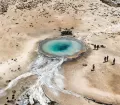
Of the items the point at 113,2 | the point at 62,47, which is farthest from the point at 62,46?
the point at 113,2

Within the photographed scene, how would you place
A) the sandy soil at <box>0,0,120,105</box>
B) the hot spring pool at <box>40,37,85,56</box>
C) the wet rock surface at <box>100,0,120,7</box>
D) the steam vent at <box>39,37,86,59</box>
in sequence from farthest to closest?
the wet rock surface at <box>100,0,120,7</box> < the hot spring pool at <box>40,37,85,56</box> < the steam vent at <box>39,37,86,59</box> < the sandy soil at <box>0,0,120,105</box>

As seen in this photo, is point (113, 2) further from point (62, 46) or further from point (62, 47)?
point (62, 47)

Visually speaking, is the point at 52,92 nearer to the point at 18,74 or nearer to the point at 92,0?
the point at 18,74

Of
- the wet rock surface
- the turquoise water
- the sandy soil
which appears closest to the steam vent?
the turquoise water

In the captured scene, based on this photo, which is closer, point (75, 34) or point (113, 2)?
point (75, 34)

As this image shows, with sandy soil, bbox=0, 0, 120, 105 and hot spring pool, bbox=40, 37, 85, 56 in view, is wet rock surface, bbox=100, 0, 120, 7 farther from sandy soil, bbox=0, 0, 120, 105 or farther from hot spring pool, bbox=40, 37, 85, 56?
hot spring pool, bbox=40, 37, 85, 56

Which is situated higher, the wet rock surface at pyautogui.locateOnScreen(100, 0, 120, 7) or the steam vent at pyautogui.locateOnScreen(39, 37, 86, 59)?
the wet rock surface at pyautogui.locateOnScreen(100, 0, 120, 7)

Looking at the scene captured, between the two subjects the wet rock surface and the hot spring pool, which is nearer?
the hot spring pool

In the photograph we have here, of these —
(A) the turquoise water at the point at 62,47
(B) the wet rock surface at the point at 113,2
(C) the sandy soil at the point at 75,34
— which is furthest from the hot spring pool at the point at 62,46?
(B) the wet rock surface at the point at 113,2
